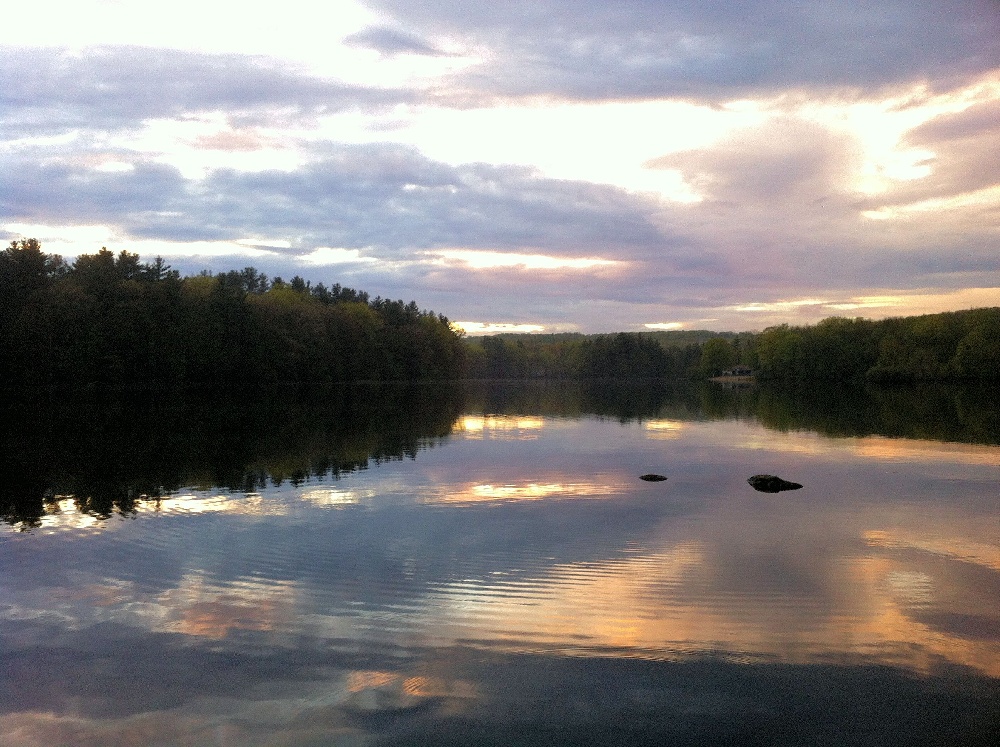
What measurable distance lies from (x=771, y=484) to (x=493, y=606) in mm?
14050

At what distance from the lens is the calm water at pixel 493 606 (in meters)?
7.79

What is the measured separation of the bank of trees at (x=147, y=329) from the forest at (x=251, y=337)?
0.48ft

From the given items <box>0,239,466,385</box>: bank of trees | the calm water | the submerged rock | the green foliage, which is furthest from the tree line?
the submerged rock

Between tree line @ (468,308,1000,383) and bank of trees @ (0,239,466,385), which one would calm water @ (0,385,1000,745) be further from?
tree line @ (468,308,1000,383)

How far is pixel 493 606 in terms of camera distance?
11.3 metres

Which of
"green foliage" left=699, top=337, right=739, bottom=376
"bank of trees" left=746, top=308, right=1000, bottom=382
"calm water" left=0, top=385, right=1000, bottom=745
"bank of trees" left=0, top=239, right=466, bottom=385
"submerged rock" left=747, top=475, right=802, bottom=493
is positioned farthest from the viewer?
"green foliage" left=699, top=337, right=739, bottom=376

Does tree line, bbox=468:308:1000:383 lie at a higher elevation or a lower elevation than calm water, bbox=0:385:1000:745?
higher

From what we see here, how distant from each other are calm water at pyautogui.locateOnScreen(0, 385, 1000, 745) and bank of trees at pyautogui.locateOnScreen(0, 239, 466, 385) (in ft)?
197

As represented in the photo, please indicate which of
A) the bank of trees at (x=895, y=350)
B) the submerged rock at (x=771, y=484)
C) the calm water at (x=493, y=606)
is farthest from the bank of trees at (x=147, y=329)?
the bank of trees at (x=895, y=350)

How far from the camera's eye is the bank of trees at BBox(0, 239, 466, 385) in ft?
252

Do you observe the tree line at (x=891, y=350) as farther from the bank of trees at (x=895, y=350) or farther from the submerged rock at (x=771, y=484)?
the submerged rock at (x=771, y=484)

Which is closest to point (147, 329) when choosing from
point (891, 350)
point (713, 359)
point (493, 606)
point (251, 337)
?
point (251, 337)

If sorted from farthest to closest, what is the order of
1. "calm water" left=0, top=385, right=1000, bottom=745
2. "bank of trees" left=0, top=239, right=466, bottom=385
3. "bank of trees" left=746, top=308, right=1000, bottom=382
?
"bank of trees" left=746, top=308, right=1000, bottom=382 → "bank of trees" left=0, top=239, right=466, bottom=385 → "calm water" left=0, top=385, right=1000, bottom=745

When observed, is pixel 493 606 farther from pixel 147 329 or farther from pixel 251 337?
pixel 251 337
